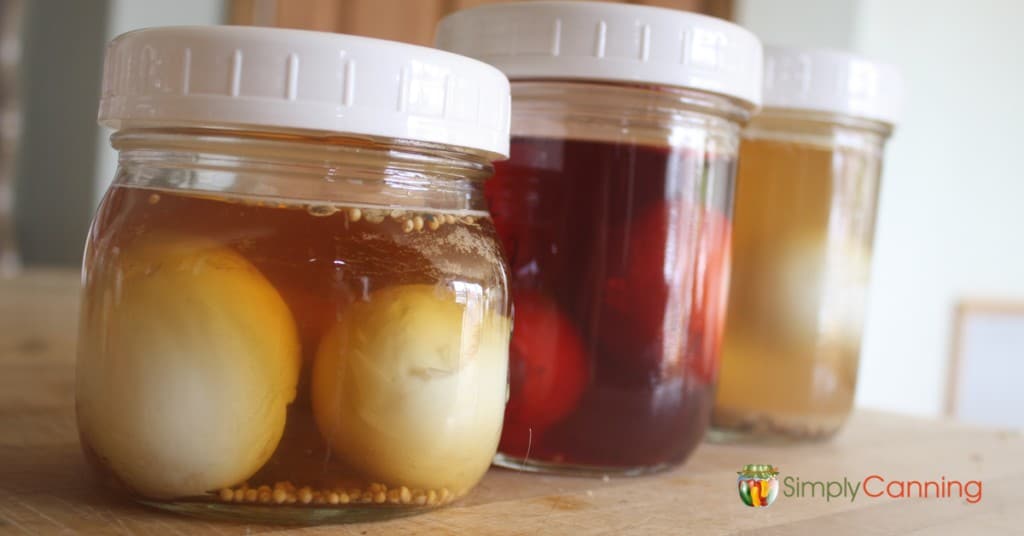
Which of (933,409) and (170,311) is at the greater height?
(170,311)

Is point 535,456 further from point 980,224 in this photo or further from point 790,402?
point 980,224

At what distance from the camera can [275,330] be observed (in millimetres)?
402

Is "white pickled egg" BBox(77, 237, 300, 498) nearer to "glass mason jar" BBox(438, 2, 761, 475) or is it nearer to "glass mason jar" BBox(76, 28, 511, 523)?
"glass mason jar" BBox(76, 28, 511, 523)

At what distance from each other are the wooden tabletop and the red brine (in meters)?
0.03

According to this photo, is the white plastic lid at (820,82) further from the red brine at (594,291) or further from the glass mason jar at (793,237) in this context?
the red brine at (594,291)

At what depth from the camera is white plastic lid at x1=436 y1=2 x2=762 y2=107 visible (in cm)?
50

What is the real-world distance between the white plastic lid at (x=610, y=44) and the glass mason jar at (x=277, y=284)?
3.2 inches

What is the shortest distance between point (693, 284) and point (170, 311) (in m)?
0.26

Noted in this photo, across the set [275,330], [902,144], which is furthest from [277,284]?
[902,144]

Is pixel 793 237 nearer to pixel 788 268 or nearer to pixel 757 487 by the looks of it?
pixel 788 268

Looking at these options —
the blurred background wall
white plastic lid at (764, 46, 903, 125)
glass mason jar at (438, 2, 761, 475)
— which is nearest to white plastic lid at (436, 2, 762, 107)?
glass mason jar at (438, 2, 761, 475)

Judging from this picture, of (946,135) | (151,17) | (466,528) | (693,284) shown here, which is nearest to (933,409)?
(946,135)

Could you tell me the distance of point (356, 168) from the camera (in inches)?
16.8

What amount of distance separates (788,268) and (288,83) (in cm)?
36
